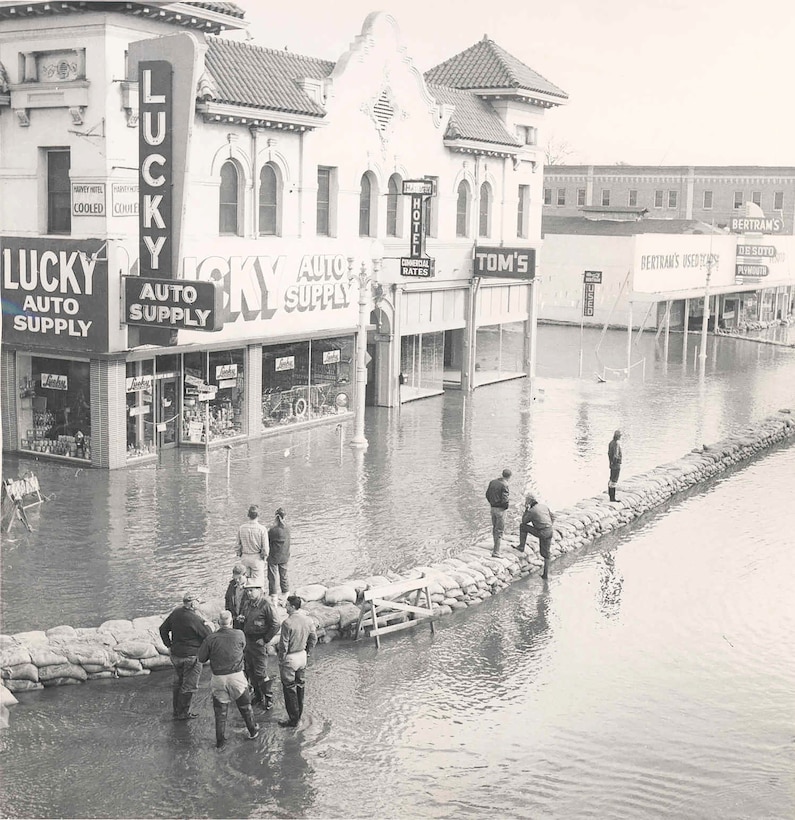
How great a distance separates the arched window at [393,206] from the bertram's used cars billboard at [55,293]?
1222 cm

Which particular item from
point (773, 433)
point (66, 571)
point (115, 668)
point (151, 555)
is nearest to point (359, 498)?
point (151, 555)

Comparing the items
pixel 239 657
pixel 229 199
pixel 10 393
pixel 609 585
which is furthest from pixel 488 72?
pixel 239 657

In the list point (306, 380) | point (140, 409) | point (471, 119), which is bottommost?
point (140, 409)

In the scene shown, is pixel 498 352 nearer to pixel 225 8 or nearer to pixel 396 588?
pixel 225 8

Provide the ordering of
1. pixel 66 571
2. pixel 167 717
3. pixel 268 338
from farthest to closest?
pixel 268 338 < pixel 66 571 < pixel 167 717

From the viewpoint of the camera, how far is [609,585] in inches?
774

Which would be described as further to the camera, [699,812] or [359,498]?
[359,498]

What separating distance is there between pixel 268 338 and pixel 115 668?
15.9 metres

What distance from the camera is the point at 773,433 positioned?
33312 mm

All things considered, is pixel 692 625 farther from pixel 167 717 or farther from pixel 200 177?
pixel 200 177

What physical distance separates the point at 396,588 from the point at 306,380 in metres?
15.5

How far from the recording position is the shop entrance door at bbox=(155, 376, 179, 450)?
27.0 m

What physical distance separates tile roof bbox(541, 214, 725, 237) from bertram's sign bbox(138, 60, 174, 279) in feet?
122

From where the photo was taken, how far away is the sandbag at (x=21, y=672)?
45.8 ft
